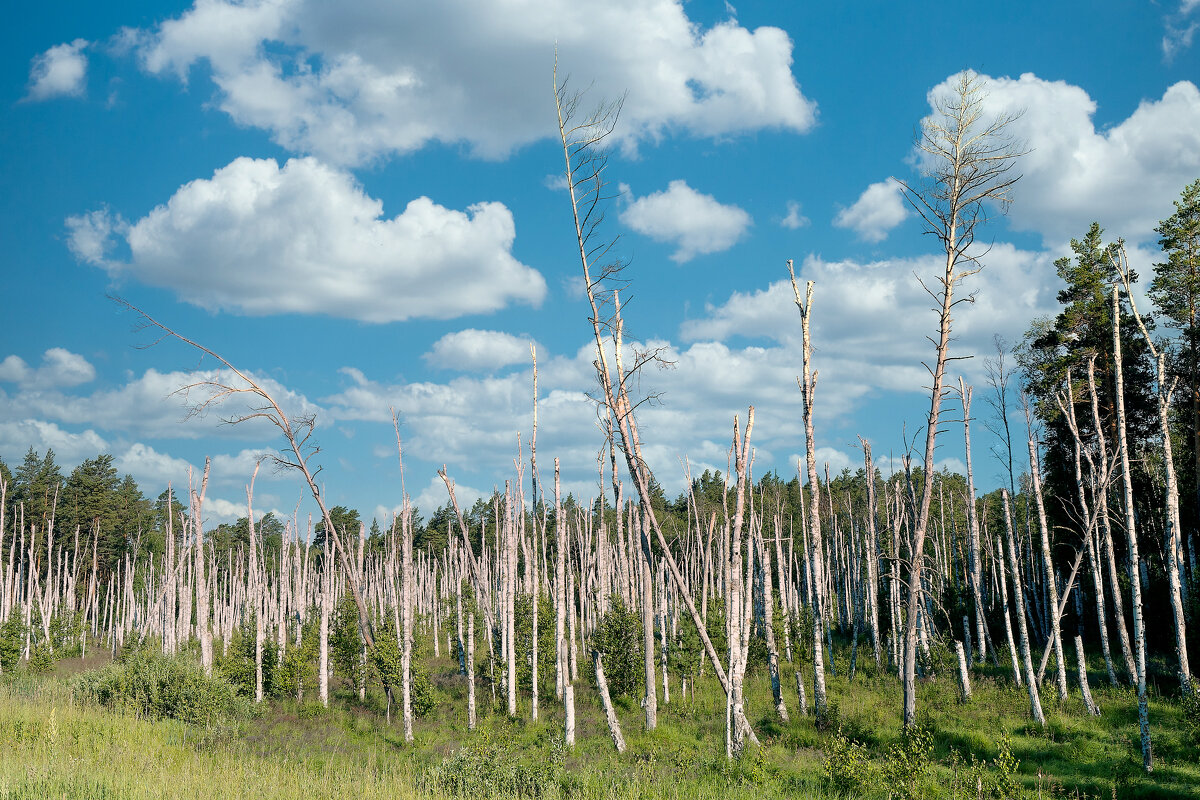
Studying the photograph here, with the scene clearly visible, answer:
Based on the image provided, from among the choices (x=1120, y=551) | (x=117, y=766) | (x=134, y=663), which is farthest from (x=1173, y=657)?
(x=134, y=663)

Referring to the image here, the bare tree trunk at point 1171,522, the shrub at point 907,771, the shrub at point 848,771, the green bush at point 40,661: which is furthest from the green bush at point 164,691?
the bare tree trunk at point 1171,522

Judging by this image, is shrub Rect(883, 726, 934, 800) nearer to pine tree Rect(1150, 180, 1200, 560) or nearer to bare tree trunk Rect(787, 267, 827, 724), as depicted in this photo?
bare tree trunk Rect(787, 267, 827, 724)

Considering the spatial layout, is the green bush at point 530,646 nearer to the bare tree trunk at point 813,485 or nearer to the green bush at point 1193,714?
the bare tree trunk at point 813,485

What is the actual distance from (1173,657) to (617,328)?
21.5 meters

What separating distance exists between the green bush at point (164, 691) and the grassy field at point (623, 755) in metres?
0.71

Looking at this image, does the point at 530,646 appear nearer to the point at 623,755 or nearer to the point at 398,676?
the point at 398,676

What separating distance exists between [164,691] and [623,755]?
14.1 m

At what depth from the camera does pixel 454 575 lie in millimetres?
56375

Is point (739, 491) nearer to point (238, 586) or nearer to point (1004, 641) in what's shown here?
point (1004, 641)

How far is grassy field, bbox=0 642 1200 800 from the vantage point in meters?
11.7

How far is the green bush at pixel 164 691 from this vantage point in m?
20.8

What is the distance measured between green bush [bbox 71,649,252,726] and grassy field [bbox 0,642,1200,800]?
71 centimetres

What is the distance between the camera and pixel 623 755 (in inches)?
624

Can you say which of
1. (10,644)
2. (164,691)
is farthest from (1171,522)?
(10,644)
